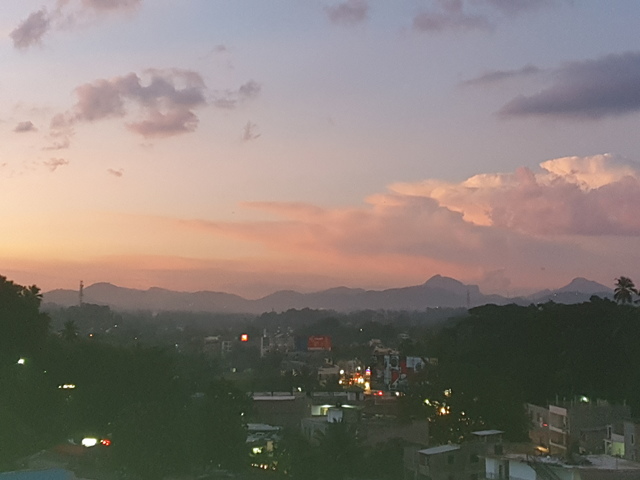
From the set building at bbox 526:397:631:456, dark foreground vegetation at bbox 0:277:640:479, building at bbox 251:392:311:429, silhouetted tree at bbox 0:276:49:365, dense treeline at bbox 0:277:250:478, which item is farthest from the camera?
building at bbox 251:392:311:429

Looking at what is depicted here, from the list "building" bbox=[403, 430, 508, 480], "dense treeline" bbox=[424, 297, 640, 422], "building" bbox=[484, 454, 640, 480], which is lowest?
"building" bbox=[403, 430, 508, 480]

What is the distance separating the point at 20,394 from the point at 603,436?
15607mm

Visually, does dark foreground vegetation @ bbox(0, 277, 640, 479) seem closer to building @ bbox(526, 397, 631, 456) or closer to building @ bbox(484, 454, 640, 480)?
building @ bbox(526, 397, 631, 456)

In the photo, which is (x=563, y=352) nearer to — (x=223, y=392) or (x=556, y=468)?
(x=223, y=392)

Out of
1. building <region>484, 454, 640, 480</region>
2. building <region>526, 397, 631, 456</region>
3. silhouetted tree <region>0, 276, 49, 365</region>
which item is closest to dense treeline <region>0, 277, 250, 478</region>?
silhouetted tree <region>0, 276, 49, 365</region>

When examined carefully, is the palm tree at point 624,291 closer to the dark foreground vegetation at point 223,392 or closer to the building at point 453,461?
the dark foreground vegetation at point 223,392

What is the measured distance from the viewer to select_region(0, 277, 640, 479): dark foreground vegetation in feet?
56.1

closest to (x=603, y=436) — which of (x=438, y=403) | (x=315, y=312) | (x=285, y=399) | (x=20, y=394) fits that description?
(x=438, y=403)

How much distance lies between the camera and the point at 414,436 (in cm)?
2120

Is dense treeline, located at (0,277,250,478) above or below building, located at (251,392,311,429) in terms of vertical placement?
above

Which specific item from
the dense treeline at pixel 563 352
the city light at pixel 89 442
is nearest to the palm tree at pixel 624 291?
the dense treeline at pixel 563 352

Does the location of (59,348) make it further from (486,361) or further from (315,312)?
(315,312)

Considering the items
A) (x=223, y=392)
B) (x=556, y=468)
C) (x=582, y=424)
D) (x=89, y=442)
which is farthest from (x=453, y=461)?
(x=89, y=442)

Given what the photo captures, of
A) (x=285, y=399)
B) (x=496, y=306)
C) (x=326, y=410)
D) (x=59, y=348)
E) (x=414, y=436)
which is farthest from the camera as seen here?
(x=496, y=306)
